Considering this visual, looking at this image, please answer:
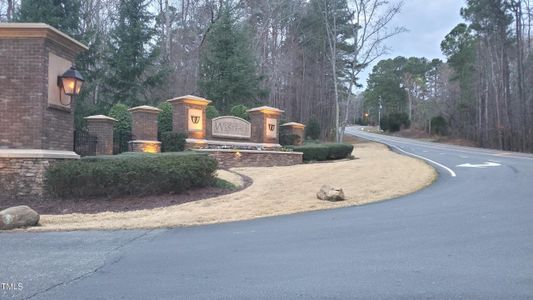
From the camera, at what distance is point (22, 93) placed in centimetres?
1212

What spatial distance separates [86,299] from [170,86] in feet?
106

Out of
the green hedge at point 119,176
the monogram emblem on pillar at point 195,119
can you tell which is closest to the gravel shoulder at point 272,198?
the green hedge at point 119,176

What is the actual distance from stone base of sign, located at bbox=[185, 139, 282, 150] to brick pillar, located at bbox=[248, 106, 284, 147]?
367 mm

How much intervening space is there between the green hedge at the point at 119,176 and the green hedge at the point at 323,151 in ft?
39.7

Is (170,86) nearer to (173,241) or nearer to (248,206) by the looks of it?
(248,206)

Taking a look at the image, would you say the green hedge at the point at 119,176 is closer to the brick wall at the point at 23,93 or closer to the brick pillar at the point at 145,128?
the brick wall at the point at 23,93

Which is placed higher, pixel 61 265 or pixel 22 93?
pixel 22 93

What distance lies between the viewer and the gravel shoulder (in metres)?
9.82

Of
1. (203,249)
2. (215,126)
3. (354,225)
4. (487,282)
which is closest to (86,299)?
(203,249)

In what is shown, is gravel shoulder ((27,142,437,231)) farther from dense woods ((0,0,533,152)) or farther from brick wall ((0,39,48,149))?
dense woods ((0,0,533,152))

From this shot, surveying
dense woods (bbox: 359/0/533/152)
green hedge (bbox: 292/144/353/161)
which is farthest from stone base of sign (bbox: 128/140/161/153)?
dense woods (bbox: 359/0/533/152)

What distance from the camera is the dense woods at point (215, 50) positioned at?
2989 cm

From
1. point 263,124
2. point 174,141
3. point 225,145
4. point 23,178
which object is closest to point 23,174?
point 23,178

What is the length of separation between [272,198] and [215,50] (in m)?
21.5
